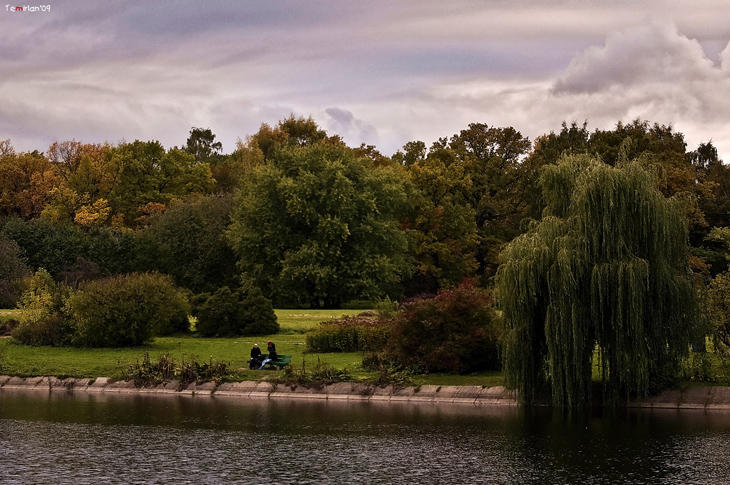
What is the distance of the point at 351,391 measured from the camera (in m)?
33.2

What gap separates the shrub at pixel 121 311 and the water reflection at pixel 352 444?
37.2 feet

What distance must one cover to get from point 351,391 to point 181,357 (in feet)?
31.0

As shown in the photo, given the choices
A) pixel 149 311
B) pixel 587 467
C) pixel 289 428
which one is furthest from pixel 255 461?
pixel 149 311

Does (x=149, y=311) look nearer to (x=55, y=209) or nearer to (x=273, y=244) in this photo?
(x=273, y=244)

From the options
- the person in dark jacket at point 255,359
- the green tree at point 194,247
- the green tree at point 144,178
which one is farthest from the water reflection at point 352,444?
the green tree at point 144,178

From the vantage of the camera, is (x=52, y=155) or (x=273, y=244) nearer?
(x=273, y=244)

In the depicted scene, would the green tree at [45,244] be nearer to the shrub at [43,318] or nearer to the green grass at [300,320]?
the green grass at [300,320]

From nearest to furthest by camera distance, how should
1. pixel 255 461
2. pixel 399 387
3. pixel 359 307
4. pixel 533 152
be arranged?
pixel 255 461 < pixel 399 387 < pixel 359 307 < pixel 533 152

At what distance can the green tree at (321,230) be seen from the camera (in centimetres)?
7194

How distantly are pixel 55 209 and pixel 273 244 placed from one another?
27.9 m

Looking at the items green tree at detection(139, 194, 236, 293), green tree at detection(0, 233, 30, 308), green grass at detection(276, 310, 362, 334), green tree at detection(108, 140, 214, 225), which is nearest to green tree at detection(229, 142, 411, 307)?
green tree at detection(139, 194, 236, 293)

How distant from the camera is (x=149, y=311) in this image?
43625 millimetres

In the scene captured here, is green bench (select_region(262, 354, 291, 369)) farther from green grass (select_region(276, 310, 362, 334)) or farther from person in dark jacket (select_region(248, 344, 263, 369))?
green grass (select_region(276, 310, 362, 334))

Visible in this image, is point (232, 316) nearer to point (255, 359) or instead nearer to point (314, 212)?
point (255, 359)
